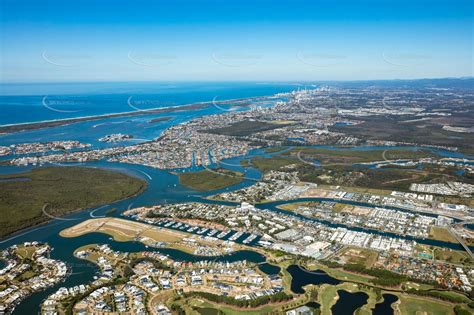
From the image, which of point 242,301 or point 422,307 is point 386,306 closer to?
point 422,307

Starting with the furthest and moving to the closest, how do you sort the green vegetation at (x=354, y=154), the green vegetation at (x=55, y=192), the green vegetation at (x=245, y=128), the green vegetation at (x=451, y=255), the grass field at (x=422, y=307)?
the green vegetation at (x=245, y=128)
the green vegetation at (x=354, y=154)
the green vegetation at (x=55, y=192)
the green vegetation at (x=451, y=255)
the grass field at (x=422, y=307)

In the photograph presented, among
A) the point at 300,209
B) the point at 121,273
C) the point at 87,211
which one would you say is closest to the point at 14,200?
the point at 87,211

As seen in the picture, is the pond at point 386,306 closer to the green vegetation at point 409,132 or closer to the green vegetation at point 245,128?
the green vegetation at point 409,132

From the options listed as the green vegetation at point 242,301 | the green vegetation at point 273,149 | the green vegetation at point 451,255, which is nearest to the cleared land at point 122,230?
the green vegetation at point 242,301

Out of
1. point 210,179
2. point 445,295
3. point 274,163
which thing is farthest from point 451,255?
point 274,163

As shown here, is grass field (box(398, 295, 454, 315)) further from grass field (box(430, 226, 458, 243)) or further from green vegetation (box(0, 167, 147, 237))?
green vegetation (box(0, 167, 147, 237))
